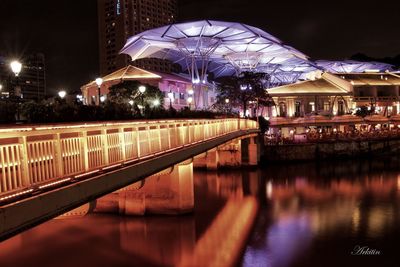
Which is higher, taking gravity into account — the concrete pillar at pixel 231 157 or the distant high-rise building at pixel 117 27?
the distant high-rise building at pixel 117 27

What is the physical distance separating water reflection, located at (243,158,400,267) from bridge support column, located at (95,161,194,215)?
410cm

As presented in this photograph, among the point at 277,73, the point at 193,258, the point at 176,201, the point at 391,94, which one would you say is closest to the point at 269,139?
the point at 391,94

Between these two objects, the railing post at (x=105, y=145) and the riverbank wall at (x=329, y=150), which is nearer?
the railing post at (x=105, y=145)

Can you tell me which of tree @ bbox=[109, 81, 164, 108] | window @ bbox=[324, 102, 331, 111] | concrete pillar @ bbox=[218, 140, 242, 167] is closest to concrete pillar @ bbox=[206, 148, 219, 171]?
concrete pillar @ bbox=[218, 140, 242, 167]

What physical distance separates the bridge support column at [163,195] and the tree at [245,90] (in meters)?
36.4

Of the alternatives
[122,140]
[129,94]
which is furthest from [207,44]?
[122,140]

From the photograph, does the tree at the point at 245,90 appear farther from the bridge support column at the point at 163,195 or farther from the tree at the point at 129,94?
the bridge support column at the point at 163,195

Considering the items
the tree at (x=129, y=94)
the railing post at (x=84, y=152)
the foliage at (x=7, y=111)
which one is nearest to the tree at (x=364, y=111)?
the tree at (x=129, y=94)

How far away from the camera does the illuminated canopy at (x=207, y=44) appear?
2226 inches

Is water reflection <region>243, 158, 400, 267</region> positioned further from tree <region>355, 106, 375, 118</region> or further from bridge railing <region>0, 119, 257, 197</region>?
tree <region>355, 106, 375, 118</region>

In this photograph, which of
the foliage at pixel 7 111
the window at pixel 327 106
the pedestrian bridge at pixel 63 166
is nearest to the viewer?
the pedestrian bridge at pixel 63 166

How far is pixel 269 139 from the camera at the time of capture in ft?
184

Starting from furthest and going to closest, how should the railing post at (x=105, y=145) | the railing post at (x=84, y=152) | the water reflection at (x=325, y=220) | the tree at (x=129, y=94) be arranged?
1. the tree at (x=129, y=94)
2. the water reflection at (x=325, y=220)
3. the railing post at (x=105, y=145)
4. the railing post at (x=84, y=152)

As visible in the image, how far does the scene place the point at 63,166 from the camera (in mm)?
8234
